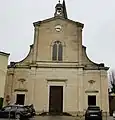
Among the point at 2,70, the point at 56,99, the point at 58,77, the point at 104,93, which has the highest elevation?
the point at 2,70

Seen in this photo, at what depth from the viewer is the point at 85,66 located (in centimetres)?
3372

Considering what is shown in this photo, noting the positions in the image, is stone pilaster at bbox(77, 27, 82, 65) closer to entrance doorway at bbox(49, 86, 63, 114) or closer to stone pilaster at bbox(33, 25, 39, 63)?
entrance doorway at bbox(49, 86, 63, 114)

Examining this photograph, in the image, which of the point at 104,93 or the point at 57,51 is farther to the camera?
the point at 57,51

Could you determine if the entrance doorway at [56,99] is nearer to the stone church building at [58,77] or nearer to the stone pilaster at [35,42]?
the stone church building at [58,77]

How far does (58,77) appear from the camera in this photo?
33.3m

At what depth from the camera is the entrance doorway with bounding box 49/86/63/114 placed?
107ft

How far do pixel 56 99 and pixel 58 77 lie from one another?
2.89 m

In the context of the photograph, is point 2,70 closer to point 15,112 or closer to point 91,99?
point 15,112

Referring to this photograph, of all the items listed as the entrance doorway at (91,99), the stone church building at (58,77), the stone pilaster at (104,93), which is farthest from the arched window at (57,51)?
the entrance doorway at (91,99)

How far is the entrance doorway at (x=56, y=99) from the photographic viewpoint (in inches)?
1283

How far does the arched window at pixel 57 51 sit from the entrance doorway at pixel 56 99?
410 centimetres

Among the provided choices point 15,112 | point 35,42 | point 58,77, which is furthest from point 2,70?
point 15,112

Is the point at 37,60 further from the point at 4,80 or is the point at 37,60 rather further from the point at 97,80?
the point at 97,80

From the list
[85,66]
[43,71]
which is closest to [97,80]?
[85,66]
